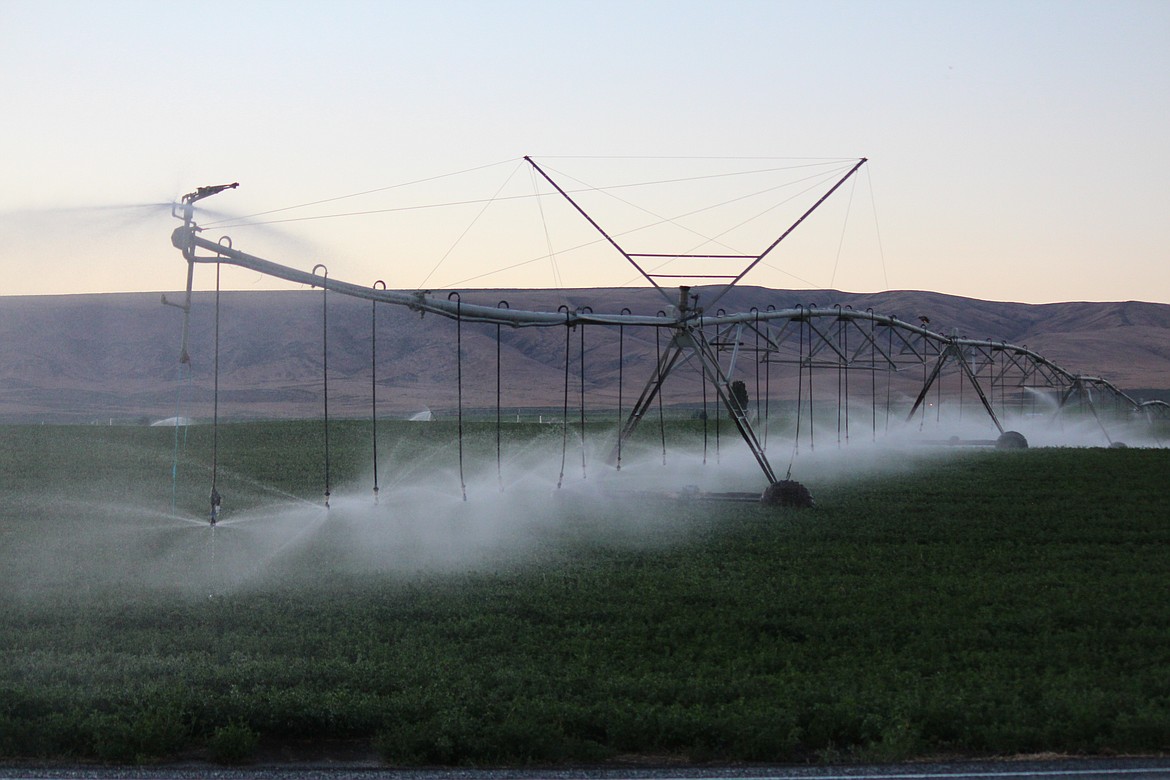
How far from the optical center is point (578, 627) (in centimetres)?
1611

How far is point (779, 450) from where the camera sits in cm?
5594

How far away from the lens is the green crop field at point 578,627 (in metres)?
11.8

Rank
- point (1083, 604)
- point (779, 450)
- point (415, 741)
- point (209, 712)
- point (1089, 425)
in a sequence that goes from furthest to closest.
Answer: point (1089, 425), point (779, 450), point (1083, 604), point (209, 712), point (415, 741)

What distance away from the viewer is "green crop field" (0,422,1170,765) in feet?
38.8

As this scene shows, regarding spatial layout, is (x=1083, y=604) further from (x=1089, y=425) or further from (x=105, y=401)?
(x=105, y=401)

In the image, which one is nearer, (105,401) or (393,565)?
(393,565)

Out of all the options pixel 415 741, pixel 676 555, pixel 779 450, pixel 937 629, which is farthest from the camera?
pixel 779 450

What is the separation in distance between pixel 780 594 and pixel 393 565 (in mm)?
6972

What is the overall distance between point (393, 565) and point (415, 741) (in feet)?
32.6

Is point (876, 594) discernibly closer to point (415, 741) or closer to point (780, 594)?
point (780, 594)

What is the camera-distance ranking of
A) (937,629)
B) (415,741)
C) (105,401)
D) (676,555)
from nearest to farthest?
(415,741)
(937,629)
(676,555)
(105,401)

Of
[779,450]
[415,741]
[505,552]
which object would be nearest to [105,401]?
[779,450]

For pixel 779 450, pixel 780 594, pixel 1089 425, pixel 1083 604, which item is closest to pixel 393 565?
pixel 780 594

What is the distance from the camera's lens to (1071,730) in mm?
11852
